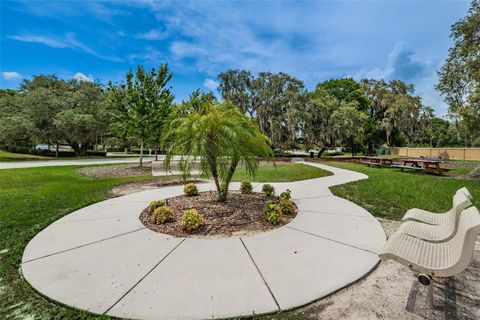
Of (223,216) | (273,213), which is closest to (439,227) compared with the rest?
(273,213)

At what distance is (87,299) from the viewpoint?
231cm

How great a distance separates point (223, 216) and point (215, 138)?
62.0 inches

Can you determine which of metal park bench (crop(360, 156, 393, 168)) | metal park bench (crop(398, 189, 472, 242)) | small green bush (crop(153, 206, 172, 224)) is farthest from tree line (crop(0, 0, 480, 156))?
metal park bench (crop(398, 189, 472, 242))

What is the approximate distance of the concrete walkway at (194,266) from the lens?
2.25 m

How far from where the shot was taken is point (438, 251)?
2.44 meters

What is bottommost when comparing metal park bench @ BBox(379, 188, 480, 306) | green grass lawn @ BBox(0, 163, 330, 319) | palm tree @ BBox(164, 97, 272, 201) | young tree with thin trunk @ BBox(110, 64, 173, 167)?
green grass lawn @ BBox(0, 163, 330, 319)

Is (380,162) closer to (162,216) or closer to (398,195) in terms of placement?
(398,195)

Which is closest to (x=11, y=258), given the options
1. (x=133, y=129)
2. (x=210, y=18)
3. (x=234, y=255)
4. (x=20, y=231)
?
(x=20, y=231)

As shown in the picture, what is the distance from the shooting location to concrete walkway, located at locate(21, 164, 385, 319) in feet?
7.37

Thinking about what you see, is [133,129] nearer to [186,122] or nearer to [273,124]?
[186,122]

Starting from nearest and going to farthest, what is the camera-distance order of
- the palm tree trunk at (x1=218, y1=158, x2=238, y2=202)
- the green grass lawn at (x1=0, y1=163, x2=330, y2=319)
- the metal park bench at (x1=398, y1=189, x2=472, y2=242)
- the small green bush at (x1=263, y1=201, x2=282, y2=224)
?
the green grass lawn at (x1=0, y1=163, x2=330, y2=319), the metal park bench at (x1=398, y1=189, x2=472, y2=242), the small green bush at (x1=263, y1=201, x2=282, y2=224), the palm tree trunk at (x1=218, y1=158, x2=238, y2=202)

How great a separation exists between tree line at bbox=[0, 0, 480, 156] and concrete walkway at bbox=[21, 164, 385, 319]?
7.98m

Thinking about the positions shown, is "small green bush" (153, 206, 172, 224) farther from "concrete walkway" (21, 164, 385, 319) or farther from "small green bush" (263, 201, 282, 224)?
"small green bush" (263, 201, 282, 224)

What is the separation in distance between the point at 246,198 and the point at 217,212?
4.53ft
